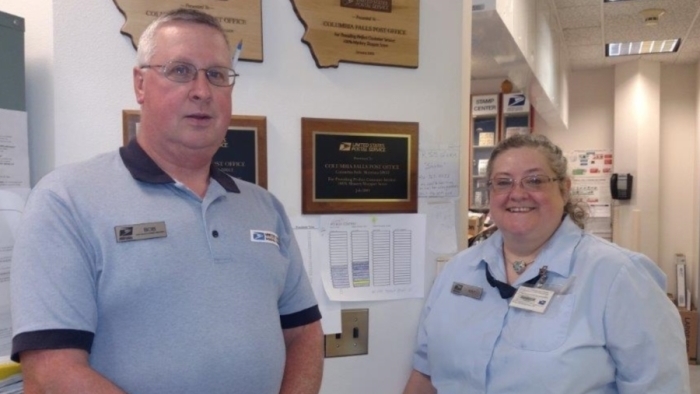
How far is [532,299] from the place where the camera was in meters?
1.49

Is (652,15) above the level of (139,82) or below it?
above

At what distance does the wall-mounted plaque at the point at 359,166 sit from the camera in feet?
5.39

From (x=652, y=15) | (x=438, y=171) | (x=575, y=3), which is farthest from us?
(x=652, y=15)

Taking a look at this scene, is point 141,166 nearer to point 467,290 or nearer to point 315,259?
point 315,259

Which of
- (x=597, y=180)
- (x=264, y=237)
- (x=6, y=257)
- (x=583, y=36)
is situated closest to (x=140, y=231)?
(x=264, y=237)

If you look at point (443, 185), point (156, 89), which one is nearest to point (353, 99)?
point (443, 185)

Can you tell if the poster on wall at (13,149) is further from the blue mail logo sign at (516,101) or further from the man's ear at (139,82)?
the blue mail logo sign at (516,101)

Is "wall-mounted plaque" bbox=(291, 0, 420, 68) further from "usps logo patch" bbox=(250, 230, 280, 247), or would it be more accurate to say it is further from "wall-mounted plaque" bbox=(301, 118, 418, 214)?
"usps logo patch" bbox=(250, 230, 280, 247)

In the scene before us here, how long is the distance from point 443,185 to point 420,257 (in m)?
0.25

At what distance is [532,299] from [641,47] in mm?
4801

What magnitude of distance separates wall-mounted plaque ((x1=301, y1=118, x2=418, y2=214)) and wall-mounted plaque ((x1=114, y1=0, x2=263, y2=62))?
0.87 ft

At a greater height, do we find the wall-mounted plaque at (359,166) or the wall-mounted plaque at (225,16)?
the wall-mounted plaque at (225,16)

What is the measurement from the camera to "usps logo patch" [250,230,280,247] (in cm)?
118

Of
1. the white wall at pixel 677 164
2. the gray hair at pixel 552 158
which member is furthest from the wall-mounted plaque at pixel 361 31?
the white wall at pixel 677 164
